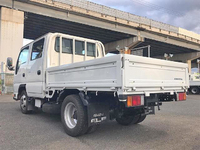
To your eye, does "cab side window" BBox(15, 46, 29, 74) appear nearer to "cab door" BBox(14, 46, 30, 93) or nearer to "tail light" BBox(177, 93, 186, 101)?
"cab door" BBox(14, 46, 30, 93)

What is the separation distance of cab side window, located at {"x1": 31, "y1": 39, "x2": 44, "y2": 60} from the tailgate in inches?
132

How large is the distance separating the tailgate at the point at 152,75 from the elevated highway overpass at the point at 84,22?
18274mm

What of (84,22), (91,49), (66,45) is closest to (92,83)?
(66,45)

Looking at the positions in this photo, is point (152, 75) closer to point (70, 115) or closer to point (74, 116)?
point (74, 116)

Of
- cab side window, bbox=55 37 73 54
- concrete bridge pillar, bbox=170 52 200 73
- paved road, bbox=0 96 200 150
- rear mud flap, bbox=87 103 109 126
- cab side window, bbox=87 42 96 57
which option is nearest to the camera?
paved road, bbox=0 96 200 150

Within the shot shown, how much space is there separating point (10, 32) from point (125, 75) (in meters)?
19.1

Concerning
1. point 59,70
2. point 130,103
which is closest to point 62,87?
point 59,70

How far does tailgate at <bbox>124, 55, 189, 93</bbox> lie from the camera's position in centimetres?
348

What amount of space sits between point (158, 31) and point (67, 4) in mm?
15158

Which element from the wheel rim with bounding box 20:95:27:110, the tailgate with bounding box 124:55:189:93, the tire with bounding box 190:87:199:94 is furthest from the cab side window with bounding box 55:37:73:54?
the tire with bounding box 190:87:199:94

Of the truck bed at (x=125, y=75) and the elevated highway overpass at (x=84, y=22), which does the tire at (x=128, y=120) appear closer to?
the truck bed at (x=125, y=75)

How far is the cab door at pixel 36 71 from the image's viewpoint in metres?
5.67

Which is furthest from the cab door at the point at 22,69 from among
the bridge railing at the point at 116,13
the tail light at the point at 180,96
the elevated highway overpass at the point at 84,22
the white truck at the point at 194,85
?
the white truck at the point at 194,85

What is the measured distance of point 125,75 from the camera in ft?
11.1
